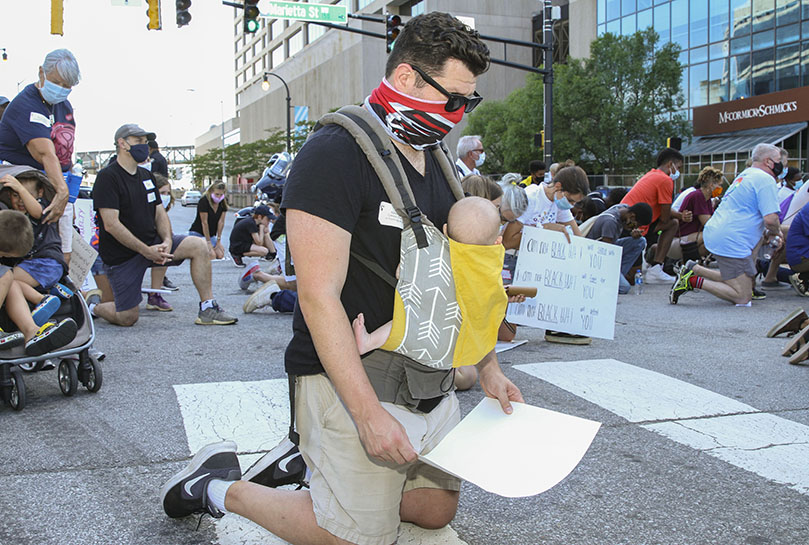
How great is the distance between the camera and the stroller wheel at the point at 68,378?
16.8 ft

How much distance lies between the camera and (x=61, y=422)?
15.0ft

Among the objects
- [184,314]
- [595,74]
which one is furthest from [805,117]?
[184,314]

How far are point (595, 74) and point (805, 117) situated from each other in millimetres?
10944

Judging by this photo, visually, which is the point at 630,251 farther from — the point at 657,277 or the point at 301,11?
the point at 301,11

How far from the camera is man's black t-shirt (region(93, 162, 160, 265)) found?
7.78 metres

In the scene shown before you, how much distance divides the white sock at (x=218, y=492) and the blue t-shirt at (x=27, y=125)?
409cm

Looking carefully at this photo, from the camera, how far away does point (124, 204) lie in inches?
311

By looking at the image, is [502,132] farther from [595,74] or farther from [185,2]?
[185,2]

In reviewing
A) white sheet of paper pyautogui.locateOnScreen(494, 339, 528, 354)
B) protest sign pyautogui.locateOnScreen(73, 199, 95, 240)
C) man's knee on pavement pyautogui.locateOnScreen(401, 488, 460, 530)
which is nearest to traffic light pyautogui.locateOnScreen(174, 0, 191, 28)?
protest sign pyautogui.locateOnScreen(73, 199, 95, 240)

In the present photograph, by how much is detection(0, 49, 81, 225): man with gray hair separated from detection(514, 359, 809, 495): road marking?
3978 millimetres

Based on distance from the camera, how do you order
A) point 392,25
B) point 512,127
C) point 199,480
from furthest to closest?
1. point 512,127
2. point 392,25
3. point 199,480

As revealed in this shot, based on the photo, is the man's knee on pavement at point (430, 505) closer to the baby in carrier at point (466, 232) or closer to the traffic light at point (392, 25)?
the baby in carrier at point (466, 232)

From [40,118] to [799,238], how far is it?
8.39m

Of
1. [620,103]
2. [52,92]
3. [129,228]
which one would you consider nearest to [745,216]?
[129,228]
